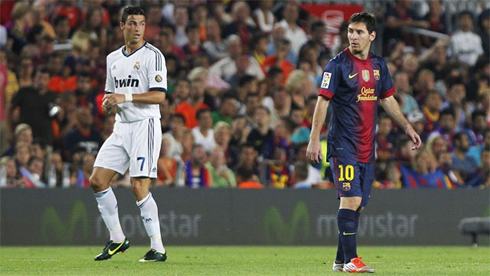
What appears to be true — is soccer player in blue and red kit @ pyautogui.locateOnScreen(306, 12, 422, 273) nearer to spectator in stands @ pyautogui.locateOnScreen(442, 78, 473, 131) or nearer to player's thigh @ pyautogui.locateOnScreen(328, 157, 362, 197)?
player's thigh @ pyautogui.locateOnScreen(328, 157, 362, 197)

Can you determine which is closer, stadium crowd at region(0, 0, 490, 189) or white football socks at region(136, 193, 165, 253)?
white football socks at region(136, 193, 165, 253)

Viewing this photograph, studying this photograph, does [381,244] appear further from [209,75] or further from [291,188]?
[209,75]

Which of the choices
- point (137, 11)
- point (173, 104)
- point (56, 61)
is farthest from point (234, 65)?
point (137, 11)

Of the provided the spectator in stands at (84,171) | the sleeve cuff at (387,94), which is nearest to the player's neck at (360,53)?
the sleeve cuff at (387,94)

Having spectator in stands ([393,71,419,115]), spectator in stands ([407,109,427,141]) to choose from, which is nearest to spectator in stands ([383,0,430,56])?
spectator in stands ([393,71,419,115])

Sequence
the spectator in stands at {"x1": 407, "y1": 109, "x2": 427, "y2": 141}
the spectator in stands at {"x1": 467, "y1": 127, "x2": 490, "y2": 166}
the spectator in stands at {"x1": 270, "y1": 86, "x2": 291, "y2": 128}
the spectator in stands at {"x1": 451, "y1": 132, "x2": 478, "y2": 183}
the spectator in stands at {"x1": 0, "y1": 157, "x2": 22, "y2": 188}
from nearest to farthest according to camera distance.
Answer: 1. the spectator in stands at {"x1": 0, "y1": 157, "x2": 22, "y2": 188}
2. the spectator in stands at {"x1": 451, "y1": 132, "x2": 478, "y2": 183}
3. the spectator in stands at {"x1": 467, "y1": 127, "x2": 490, "y2": 166}
4. the spectator in stands at {"x1": 407, "y1": 109, "x2": 427, "y2": 141}
5. the spectator in stands at {"x1": 270, "y1": 86, "x2": 291, "y2": 128}

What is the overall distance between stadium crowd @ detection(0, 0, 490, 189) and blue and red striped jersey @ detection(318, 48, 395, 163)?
648cm

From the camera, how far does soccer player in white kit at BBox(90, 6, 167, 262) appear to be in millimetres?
10117

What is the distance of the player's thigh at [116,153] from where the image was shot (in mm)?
10281

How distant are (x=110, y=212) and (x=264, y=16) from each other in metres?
9.27

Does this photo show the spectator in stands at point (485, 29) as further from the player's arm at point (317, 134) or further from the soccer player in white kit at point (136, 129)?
the player's arm at point (317, 134)

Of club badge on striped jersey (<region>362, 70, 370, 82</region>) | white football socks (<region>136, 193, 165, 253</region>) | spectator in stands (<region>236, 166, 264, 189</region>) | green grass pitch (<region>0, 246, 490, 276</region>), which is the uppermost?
club badge on striped jersey (<region>362, 70, 370, 82</region>)

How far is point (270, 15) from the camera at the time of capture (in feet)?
62.4

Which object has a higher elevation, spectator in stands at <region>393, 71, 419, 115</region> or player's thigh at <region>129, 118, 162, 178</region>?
spectator in stands at <region>393, 71, 419, 115</region>
